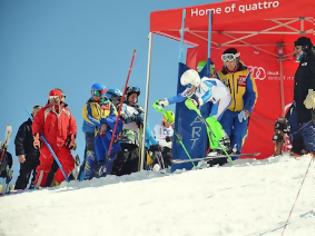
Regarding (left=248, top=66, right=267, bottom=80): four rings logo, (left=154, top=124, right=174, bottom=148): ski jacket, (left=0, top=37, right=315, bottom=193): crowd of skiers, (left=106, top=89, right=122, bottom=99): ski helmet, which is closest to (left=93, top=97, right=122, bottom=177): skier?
(left=0, top=37, right=315, bottom=193): crowd of skiers

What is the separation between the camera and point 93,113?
8.44m

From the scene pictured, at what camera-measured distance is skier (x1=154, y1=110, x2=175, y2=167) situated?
974cm

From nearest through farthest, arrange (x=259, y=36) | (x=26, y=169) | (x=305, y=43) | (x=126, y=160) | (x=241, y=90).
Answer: (x=305, y=43) < (x=241, y=90) < (x=126, y=160) < (x=26, y=169) < (x=259, y=36)

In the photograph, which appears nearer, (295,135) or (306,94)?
(306,94)

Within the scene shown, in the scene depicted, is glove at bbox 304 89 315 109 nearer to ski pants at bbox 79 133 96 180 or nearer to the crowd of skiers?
the crowd of skiers

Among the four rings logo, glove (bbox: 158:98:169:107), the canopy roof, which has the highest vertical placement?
the canopy roof

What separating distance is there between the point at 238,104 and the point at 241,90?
200 mm

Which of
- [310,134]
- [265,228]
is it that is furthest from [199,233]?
[310,134]

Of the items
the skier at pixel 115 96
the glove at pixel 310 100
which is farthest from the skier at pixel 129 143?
the glove at pixel 310 100

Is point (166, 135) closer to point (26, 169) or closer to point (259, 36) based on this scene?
Answer: point (259, 36)

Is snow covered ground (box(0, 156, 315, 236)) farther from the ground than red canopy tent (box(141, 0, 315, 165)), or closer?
closer

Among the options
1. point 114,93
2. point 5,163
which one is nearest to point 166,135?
point 114,93

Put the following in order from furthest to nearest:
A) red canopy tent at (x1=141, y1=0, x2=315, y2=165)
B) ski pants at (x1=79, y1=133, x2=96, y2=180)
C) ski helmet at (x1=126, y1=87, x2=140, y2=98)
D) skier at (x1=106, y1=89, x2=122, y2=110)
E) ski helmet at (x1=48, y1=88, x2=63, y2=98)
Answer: skier at (x1=106, y1=89, x2=122, y2=110)
ski helmet at (x1=126, y1=87, x2=140, y2=98)
ski pants at (x1=79, y1=133, x2=96, y2=180)
ski helmet at (x1=48, y1=88, x2=63, y2=98)
red canopy tent at (x1=141, y1=0, x2=315, y2=165)

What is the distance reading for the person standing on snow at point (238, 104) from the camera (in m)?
7.55
